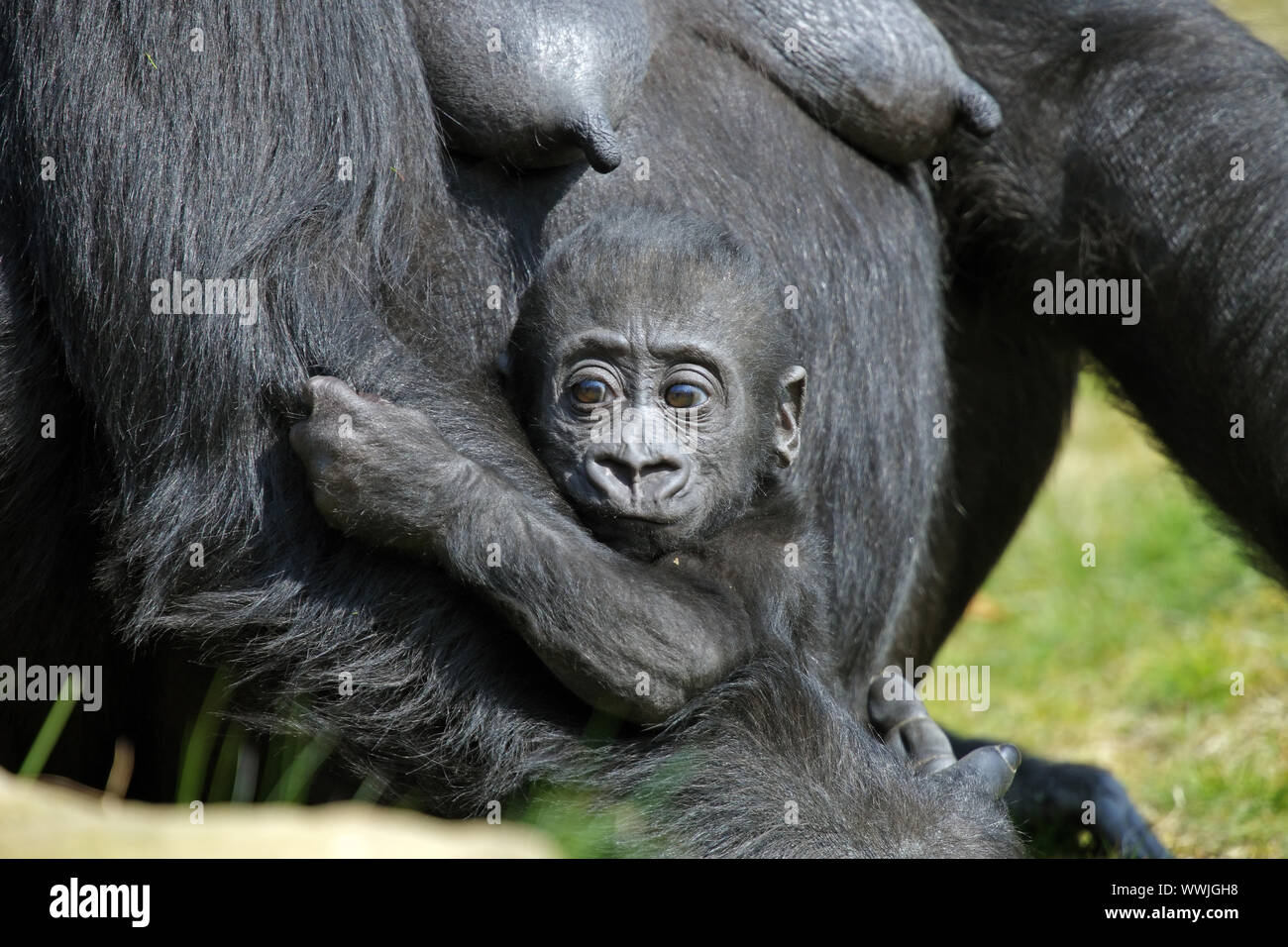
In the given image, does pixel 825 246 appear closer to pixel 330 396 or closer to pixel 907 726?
pixel 907 726

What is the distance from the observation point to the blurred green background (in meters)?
3.54

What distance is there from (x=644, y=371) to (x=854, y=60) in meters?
0.80

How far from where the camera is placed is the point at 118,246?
2.11m

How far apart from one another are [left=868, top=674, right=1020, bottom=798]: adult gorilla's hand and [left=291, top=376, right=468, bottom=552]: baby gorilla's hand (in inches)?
33.7

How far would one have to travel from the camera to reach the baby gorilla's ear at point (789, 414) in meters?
2.57

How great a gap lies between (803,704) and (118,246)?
3.76 ft

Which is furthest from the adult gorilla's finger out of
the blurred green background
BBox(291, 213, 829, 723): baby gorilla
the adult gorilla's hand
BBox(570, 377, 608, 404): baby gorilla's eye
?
the blurred green background

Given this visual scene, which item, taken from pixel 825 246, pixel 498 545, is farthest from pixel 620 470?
pixel 825 246

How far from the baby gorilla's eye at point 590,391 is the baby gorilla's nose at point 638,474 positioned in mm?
97

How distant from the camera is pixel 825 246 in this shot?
108 inches

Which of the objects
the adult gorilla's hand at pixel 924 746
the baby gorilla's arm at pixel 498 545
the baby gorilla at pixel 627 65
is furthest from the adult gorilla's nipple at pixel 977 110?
the baby gorilla's arm at pixel 498 545

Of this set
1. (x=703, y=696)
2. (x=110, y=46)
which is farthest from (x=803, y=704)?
(x=110, y=46)

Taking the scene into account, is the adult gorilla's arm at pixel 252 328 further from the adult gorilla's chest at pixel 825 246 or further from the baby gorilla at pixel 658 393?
the adult gorilla's chest at pixel 825 246

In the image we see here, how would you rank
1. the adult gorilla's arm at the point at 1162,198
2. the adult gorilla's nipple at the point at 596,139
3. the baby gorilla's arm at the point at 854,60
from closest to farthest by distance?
the adult gorilla's nipple at the point at 596,139 → the baby gorilla's arm at the point at 854,60 → the adult gorilla's arm at the point at 1162,198
